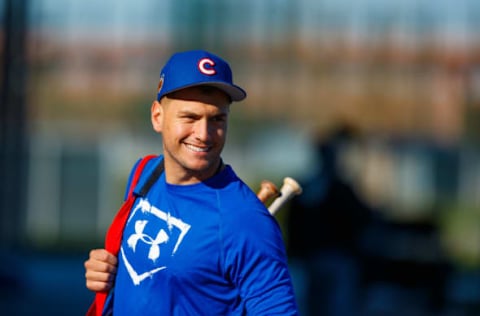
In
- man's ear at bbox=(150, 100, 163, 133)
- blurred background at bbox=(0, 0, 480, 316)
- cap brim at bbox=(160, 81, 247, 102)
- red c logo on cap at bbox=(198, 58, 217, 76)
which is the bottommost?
blurred background at bbox=(0, 0, 480, 316)

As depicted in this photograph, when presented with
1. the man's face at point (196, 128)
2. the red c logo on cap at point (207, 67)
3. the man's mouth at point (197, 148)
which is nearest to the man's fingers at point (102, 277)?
the man's face at point (196, 128)

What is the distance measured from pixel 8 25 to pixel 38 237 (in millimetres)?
8966

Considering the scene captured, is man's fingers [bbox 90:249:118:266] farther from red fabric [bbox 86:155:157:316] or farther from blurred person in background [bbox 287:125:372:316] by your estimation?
blurred person in background [bbox 287:125:372:316]

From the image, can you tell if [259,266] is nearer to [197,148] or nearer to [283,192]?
[197,148]

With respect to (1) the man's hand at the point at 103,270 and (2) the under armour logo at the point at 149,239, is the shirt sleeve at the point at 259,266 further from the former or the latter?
(1) the man's hand at the point at 103,270

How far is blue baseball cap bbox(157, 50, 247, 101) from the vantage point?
3029 millimetres

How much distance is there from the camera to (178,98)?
10.2ft

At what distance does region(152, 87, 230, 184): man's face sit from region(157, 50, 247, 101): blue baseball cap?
37 mm

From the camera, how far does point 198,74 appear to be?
119 inches

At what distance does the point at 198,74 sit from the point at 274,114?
1783 centimetres

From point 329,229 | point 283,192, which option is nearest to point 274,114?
point 329,229

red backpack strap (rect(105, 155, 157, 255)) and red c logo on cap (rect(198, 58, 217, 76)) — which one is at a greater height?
red c logo on cap (rect(198, 58, 217, 76))

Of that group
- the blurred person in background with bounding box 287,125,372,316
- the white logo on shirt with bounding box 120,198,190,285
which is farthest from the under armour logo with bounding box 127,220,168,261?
the blurred person in background with bounding box 287,125,372,316

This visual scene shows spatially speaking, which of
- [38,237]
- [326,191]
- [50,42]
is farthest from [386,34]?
[326,191]
